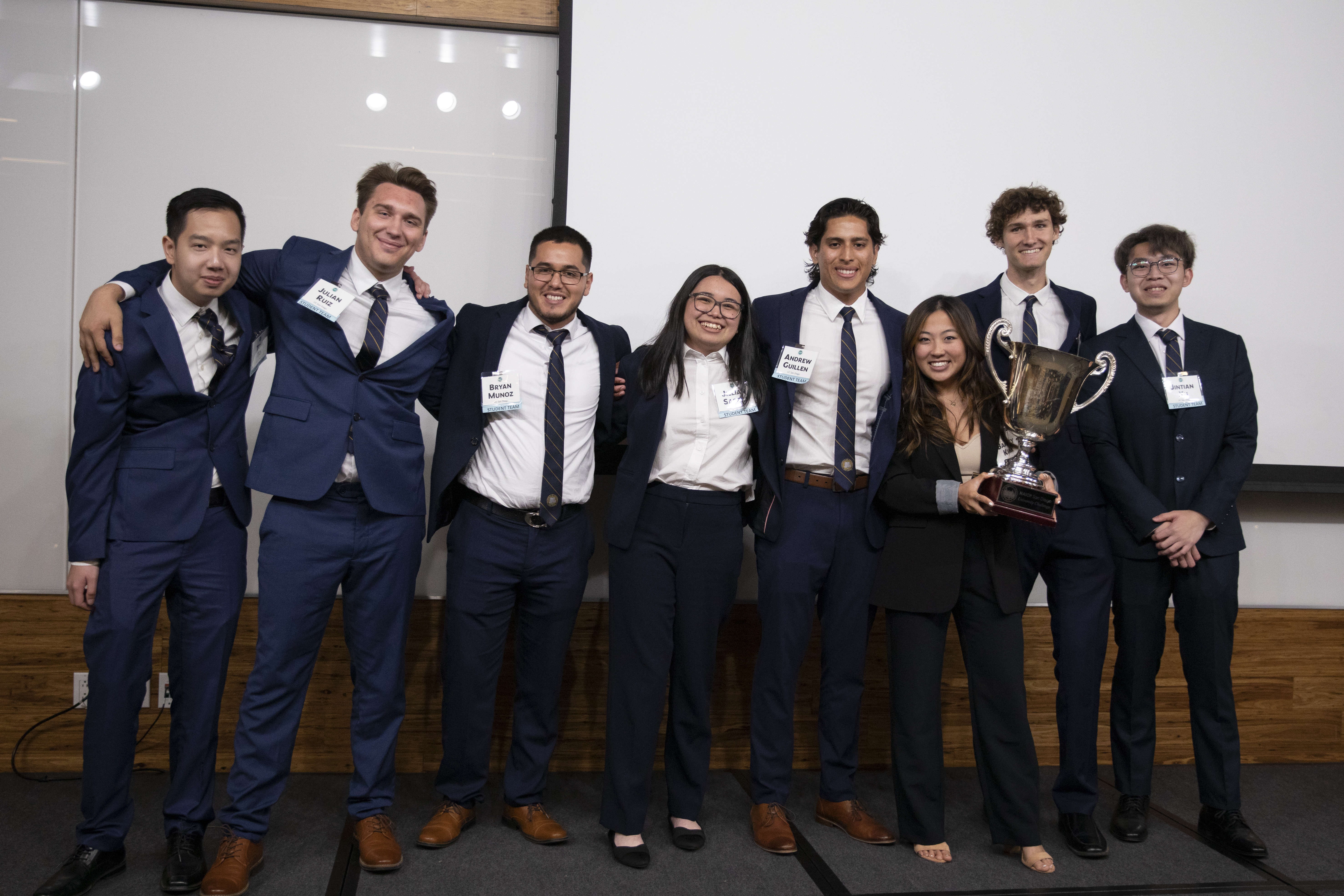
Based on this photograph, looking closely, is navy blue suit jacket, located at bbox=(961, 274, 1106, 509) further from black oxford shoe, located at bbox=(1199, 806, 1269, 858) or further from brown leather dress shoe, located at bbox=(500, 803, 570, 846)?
brown leather dress shoe, located at bbox=(500, 803, 570, 846)

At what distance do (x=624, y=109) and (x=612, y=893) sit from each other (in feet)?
8.53

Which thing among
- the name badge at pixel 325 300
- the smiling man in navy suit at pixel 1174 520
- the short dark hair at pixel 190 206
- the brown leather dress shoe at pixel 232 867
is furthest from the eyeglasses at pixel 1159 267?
the brown leather dress shoe at pixel 232 867

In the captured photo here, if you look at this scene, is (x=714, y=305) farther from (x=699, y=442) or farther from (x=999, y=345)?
(x=999, y=345)

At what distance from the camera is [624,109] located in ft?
9.96

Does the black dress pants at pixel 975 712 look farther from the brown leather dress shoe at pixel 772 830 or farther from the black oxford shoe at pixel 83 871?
the black oxford shoe at pixel 83 871

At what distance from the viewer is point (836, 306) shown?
2.58 meters

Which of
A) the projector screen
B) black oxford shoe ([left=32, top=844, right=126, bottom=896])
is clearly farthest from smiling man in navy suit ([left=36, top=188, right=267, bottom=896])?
the projector screen

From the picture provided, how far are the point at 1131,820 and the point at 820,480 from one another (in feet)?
4.91

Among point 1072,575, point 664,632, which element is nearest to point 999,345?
point 1072,575

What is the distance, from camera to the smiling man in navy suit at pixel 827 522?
2.43 m

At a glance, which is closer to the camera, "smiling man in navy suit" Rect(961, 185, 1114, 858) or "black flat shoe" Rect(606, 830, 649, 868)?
"black flat shoe" Rect(606, 830, 649, 868)

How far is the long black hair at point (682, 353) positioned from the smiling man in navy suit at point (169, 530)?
114 centimetres

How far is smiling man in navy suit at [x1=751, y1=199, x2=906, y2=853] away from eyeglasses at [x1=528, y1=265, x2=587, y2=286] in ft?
2.13

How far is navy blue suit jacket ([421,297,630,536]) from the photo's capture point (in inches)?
94.3
